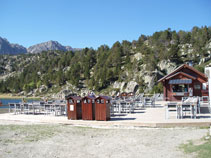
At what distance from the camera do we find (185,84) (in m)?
25.7

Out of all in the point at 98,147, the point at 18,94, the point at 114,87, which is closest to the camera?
the point at 98,147

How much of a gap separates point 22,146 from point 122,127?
4467mm

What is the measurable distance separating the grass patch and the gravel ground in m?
0.21

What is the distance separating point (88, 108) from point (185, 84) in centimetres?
1732

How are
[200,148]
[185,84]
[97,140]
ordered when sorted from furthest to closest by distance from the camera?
[185,84], [97,140], [200,148]

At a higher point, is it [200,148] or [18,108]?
[18,108]

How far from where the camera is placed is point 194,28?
9012 cm

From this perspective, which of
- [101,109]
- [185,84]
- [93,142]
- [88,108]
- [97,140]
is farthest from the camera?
[185,84]

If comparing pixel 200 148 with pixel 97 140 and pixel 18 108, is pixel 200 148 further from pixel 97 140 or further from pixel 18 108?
pixel 18 108

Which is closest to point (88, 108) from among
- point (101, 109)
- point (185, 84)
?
point (101, 109)

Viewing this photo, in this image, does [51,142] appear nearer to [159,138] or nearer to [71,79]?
[159,138]

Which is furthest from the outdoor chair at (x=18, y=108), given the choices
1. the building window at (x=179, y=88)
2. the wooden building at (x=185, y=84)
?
the building window at (x=179, y=88)

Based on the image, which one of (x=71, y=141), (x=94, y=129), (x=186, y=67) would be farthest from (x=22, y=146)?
(x=186, y=67)

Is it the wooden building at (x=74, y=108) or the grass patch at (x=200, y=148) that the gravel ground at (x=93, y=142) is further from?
the wooden building at (x=74, y=108)
